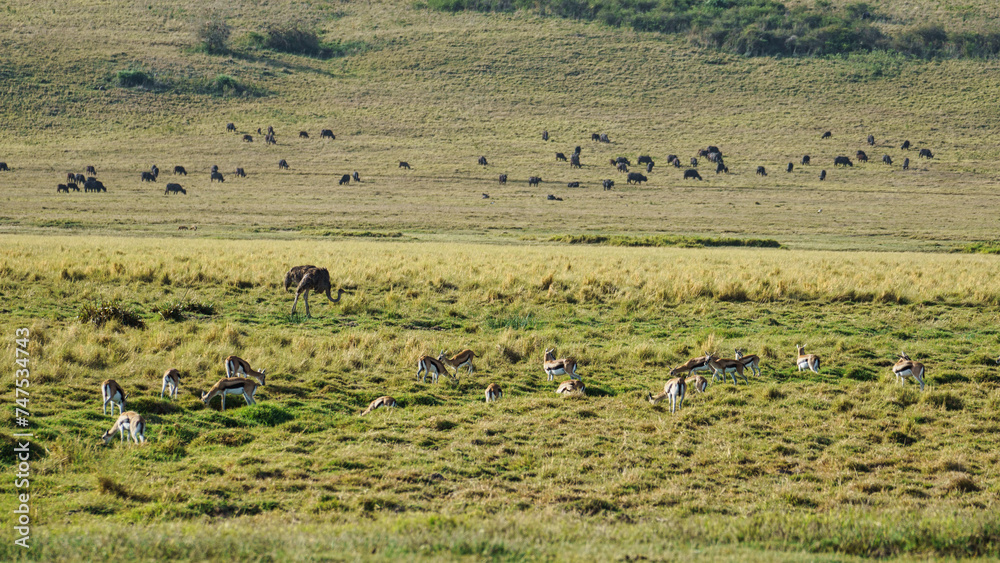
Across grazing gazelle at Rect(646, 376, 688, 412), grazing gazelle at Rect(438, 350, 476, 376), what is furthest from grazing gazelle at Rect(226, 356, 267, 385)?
grazing gazelle at Rect(646, 376, 688, 412)

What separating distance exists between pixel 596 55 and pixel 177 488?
116137 millimetres

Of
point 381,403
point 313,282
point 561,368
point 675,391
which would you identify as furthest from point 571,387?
point 313,282

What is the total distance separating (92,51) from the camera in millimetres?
103562

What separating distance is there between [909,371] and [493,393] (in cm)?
695

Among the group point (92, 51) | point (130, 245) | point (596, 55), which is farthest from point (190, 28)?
point (130, 245)

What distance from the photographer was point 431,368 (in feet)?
41.9

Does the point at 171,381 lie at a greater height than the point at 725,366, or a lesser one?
greater

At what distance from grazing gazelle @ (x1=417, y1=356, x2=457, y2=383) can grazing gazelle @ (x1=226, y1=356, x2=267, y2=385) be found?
2.50m

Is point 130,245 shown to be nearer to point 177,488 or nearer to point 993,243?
point 177,488

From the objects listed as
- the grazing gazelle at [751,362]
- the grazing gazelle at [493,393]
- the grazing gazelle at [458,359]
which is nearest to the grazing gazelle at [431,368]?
the grazing gazelle at [458,359]

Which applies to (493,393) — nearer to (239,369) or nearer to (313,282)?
(239,369)

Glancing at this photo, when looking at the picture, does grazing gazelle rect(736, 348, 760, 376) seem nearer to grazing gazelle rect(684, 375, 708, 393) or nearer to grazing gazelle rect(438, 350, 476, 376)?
grazing gazelle rect(684, 375, 708, 393)

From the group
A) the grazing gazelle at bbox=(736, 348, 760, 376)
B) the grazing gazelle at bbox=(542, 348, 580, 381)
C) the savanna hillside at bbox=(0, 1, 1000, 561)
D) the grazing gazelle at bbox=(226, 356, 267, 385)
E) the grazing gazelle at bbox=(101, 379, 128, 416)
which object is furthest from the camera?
the grazing gazelle at bbox=(736, 348, 760, 376)

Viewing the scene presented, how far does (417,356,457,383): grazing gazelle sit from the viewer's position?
1262cm
